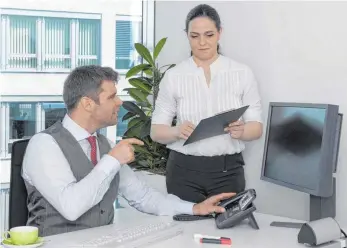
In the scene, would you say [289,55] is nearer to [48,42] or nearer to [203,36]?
[203,36]

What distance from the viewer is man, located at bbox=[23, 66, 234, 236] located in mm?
2318

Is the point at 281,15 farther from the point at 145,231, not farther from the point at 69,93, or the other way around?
the point at 145,231

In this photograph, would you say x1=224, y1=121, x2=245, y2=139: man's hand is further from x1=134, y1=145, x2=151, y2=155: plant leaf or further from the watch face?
x1=134, y1=145, x2=151, y2=155: plant leaf

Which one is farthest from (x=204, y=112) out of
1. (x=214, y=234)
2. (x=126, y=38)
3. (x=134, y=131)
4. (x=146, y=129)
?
(x=126, y=38)

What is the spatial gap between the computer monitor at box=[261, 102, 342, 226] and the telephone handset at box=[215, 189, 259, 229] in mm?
332

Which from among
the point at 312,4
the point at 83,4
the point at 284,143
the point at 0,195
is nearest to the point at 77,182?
the point at 284,143

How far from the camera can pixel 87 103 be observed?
8.49 feet

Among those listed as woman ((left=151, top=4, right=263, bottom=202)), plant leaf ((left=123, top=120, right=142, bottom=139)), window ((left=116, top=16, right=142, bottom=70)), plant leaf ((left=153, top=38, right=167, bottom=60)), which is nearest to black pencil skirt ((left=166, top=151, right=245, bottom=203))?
woman ((left=151, top=4, right=263, bottom=202))

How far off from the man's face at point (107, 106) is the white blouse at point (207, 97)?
0.60m

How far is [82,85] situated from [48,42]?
2306 millimetres

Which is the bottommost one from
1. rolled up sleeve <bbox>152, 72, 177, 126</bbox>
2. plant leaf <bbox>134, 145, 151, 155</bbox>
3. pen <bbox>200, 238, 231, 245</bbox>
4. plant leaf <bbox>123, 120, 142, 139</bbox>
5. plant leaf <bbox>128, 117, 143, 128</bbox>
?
pen <bbox>200, 238, 231, 245</bbox>

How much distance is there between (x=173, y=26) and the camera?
462cm

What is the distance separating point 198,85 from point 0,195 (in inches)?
84.6

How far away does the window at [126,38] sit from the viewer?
5.11 m
